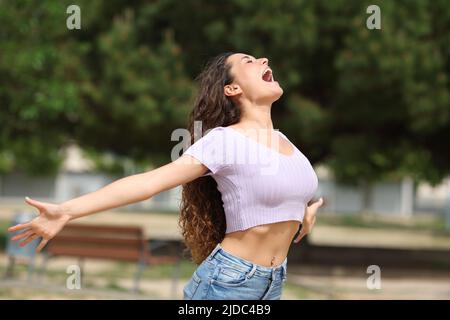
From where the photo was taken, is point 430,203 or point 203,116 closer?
point 203,116

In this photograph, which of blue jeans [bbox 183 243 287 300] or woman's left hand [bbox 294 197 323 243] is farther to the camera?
woman's left hand [bbox 294 197 323 243]

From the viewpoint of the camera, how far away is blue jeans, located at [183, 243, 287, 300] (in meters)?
2.62

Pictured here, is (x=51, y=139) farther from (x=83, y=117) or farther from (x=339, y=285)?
(x=339, y=285)

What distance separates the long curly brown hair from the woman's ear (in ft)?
0.06

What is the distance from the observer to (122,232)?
10148 mm

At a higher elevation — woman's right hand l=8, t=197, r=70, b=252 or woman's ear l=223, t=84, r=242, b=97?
woman's ear l=223, t=84, r=242, b=97

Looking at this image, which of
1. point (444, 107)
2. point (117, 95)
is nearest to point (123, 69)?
point (117, 95)

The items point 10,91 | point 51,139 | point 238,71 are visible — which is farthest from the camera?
point 51,139

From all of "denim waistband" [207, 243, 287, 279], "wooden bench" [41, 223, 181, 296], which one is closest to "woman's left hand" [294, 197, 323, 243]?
"denim waistband" [207, 243, 287, 279]

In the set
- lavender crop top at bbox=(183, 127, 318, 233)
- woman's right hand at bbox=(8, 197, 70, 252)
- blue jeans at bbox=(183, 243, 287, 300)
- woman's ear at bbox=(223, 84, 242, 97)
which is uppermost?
woman's ear at bbox=(223, 84, 242, 97)

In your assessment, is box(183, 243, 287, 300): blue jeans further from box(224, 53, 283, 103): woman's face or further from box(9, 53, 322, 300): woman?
box(224, 53, 283, 103): woman's face

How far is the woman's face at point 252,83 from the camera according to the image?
2.81 metres

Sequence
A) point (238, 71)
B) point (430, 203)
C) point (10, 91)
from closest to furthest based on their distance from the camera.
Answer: point (238, 71)
point (10, 91)
point (430, 203)

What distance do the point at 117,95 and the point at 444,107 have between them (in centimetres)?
492
